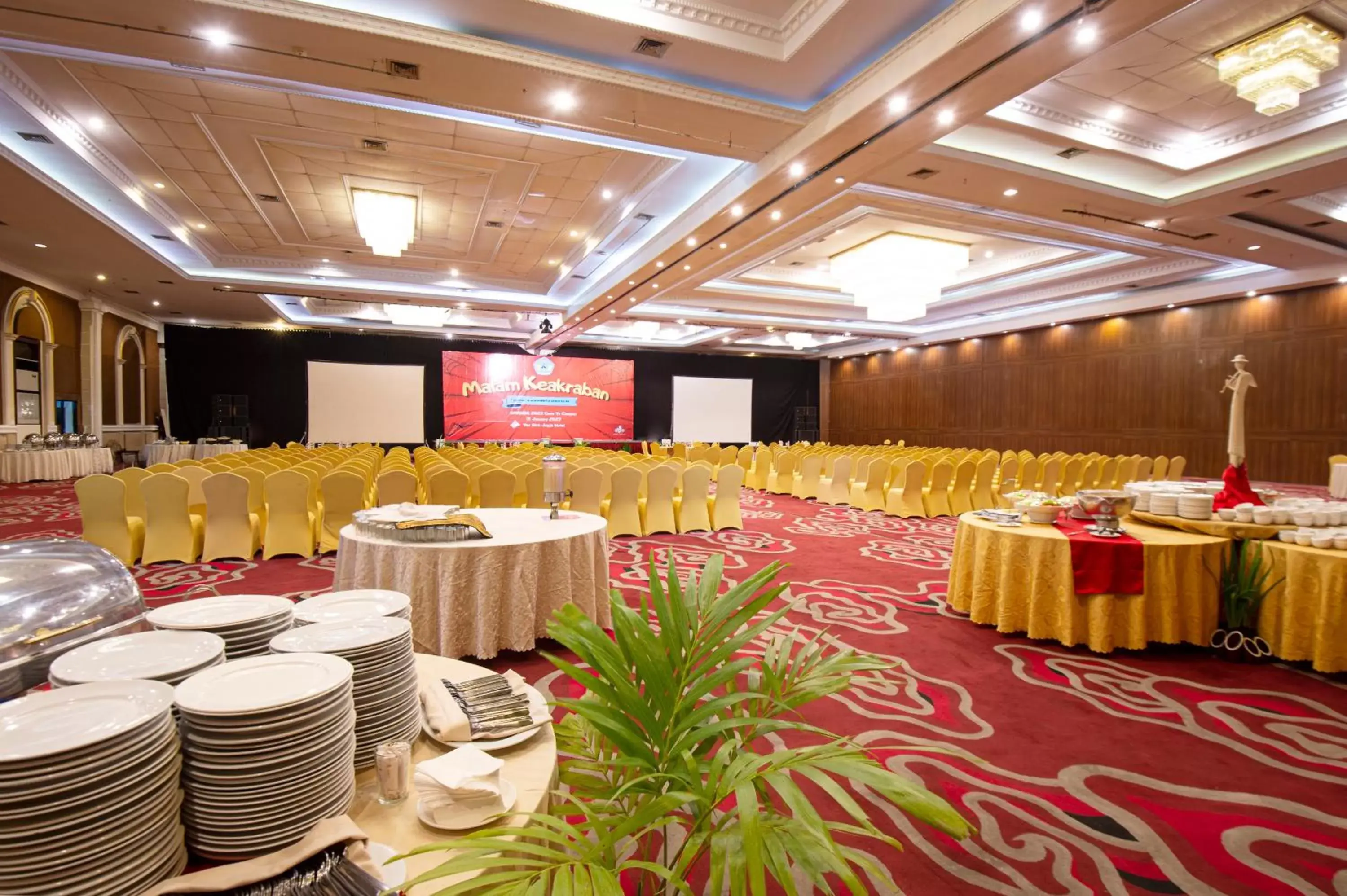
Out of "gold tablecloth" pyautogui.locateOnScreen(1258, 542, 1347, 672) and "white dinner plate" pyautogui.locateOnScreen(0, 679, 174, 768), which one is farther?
"gold tablecloth" pyautogui.locateOnScreen(1258, 542, 1347, 672)

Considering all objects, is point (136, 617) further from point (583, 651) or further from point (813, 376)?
point (813, 376)

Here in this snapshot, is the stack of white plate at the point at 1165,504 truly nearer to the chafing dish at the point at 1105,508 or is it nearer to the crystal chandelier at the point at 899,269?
the chafing dish at the point at 1105,508

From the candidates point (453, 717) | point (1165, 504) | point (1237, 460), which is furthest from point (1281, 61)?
point (453, 717)

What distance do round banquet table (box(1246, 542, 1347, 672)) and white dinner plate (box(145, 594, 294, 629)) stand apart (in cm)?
478

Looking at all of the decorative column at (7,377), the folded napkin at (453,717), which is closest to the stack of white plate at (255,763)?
the folded napkin at (453,717)

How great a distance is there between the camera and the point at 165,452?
541 inches

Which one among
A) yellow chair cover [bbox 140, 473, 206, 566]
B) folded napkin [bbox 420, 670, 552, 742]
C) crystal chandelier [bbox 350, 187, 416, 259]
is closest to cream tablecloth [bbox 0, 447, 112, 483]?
yellow chair cover [bbox 140, 473, 206, 566]

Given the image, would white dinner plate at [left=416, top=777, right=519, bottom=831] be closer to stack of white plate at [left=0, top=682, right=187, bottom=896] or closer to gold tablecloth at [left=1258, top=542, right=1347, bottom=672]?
stack of white plate at [left=0, top=682, right=187, bottom=896]

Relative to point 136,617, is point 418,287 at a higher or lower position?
higher

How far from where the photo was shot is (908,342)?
17109 mm

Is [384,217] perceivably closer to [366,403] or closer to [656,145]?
[656,145]

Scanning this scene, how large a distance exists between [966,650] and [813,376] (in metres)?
19.3

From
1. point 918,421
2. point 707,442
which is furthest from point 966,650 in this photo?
point 707,442

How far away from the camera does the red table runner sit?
3.63 meters
